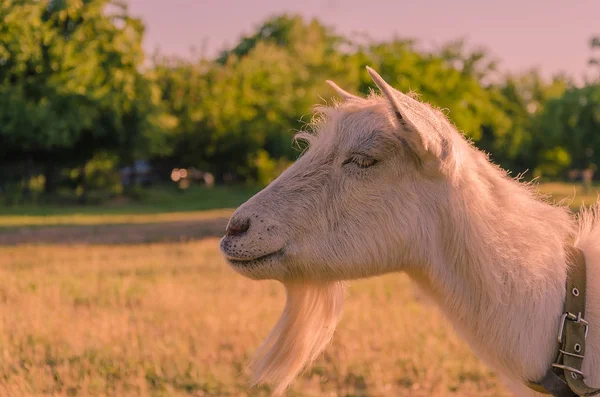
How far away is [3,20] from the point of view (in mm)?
20219

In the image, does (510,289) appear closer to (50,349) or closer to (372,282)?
(50,349)

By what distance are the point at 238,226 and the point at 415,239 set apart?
74 centimetres

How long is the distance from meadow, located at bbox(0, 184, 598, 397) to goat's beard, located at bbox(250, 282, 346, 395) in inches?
17.5

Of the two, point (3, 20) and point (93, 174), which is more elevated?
point (3, 20)

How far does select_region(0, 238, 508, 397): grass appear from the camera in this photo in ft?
16.8

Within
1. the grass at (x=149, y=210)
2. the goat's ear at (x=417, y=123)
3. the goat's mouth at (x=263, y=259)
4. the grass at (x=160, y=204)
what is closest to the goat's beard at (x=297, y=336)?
the goat's mouth at (x=263, y=259)

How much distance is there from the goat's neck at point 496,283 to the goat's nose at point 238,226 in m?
0.78

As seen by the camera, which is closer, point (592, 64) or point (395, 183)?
point (395, 183)

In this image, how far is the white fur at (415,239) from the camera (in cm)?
266

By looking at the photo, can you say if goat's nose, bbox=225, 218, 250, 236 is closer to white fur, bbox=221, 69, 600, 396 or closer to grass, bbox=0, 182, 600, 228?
white fur, bbox=221, 69, 600, 396

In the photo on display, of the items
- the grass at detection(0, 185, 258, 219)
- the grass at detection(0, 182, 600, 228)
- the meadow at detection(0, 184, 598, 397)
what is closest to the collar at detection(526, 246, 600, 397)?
the meadow at detection(0, 184, 598, 397)

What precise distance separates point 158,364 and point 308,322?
2.79 metres

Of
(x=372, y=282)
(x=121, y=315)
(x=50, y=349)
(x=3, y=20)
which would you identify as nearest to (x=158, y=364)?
(x=50, y=349)

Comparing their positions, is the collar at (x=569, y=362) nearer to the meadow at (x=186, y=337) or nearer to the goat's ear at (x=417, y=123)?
the meadow at (x=186, y=337)
